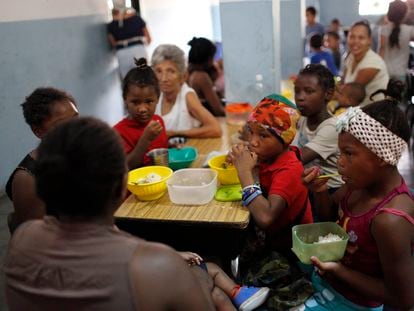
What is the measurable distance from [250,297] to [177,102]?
66.5 inches

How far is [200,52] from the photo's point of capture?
3889mm

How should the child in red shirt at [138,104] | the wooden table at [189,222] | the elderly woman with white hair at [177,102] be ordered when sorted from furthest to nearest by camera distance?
the elderly woman with white hair at [177,102] → the child in red shirt at [138,104] → the wooden table at [189,222]

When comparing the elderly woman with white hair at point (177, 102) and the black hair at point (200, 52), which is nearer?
the elderly woman with white hair at point (177, 102)

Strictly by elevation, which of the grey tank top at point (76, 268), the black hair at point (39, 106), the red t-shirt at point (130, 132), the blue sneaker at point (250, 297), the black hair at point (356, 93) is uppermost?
the black hair at point (39, 106)

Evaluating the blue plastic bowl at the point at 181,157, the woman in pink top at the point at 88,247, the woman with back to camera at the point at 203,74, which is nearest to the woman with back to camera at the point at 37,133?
the blue plastic bowl at the point at 181,157

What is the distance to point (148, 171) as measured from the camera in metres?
2.11

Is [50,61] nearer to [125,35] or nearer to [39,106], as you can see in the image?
[125,35]

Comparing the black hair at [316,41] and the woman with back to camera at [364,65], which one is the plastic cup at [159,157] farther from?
the black hair at [316,41]

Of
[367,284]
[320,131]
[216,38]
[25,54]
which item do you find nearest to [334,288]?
[367,284]

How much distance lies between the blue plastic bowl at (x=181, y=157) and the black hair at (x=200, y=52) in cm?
163

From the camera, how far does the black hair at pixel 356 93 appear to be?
3486 mm

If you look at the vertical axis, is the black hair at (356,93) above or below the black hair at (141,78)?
below

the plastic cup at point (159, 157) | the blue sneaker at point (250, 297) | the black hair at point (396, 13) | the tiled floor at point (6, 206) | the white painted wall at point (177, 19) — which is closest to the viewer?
the blue sneaker at point (250, 297)

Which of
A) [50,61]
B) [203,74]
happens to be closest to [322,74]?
[203,74]
